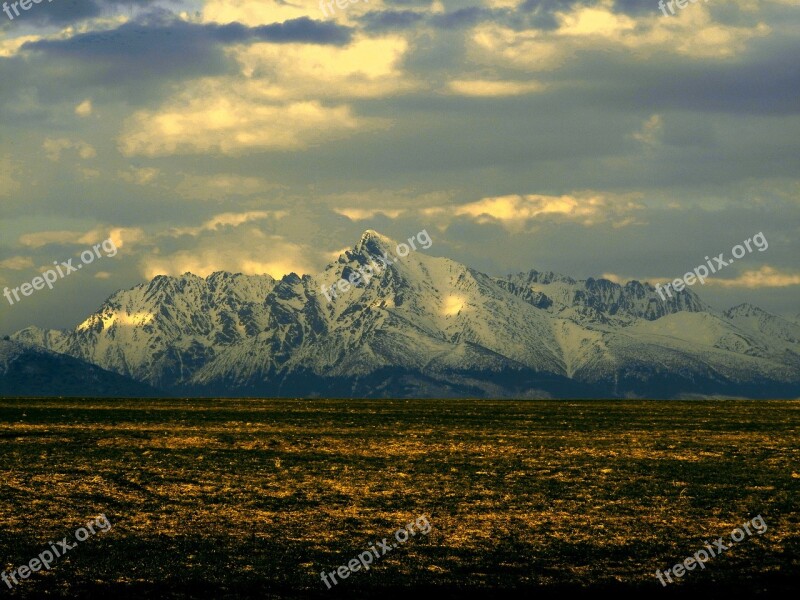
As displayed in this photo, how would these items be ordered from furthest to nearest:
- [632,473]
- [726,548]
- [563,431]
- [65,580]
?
[563,431] < [632,473] < [726,548] < [65,580]

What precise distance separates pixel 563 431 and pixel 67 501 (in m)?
47.8

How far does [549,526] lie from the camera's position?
35344 millimetres

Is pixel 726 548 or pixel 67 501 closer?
pixel 726 548

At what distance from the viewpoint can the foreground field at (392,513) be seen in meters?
28.3

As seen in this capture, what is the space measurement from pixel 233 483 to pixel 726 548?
68.5 feet

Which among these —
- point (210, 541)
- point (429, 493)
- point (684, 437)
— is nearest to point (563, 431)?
point (684, 437)

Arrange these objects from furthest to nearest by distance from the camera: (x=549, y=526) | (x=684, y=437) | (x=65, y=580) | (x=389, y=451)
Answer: (x=684, y=437)
(x=389, y=451)
(x=549, y=526)
(x=65, y=580)

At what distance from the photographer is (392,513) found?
3762 centimetres

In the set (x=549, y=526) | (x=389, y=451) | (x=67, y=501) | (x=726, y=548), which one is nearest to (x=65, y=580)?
(x=67, y=501)

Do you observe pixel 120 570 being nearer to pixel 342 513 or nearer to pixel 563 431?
pixel 342 513

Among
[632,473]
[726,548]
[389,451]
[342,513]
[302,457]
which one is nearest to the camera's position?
[726,548]

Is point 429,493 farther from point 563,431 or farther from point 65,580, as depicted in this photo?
point 563,431

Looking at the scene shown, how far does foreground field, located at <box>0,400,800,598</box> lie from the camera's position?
2827cm

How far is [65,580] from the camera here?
27.9m
